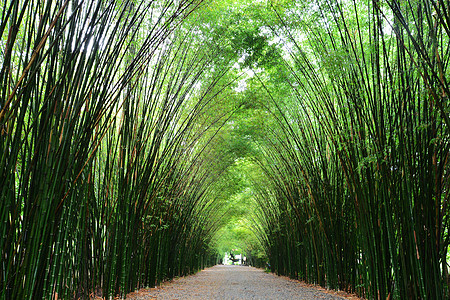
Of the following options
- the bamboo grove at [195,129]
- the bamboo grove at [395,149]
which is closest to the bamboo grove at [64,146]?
the bamboo grove at [195,129]

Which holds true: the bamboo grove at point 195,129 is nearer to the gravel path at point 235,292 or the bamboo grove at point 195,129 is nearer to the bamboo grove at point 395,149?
the bamboo grove at point 395,149

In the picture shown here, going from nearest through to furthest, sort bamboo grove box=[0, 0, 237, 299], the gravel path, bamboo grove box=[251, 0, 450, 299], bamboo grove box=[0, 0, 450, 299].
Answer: bamboo grove box=[0, 0, 237, 299] → bamboo grove box=[0, 0, 450, 299] → bamboo grove box=[251, 0, 450, 299] → the gravel path

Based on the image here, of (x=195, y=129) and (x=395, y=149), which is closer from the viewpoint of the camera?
(x=395, y=149)

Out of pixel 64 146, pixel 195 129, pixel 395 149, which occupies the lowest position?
pixel 64 146

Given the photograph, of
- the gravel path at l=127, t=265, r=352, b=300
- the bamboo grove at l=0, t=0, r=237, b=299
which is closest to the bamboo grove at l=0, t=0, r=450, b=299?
the bamboo grove at l=0, t=0, r=237, b=299

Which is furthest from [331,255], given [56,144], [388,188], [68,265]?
[56,144]

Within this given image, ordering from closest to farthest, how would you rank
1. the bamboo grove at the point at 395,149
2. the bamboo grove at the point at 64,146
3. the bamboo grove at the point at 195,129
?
the bamboo grove at the point at 64,146, the bamboo grove at the point at 195,129, the bamboo grove at the point at 395,149

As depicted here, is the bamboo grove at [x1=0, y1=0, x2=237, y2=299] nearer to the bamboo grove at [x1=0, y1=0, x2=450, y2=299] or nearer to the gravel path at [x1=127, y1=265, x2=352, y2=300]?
the bamboo grove at [x1=0, y1=0, x2=450, y2=299]

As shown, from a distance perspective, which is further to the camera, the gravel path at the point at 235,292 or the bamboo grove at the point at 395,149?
the gravel path at the point at 235,292

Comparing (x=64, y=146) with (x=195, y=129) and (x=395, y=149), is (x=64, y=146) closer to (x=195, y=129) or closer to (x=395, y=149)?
(x=395, y=149)

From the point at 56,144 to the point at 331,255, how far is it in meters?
4.51

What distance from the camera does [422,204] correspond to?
8.18ft

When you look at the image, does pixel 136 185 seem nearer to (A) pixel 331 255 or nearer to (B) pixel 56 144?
(B) pixel 56 144

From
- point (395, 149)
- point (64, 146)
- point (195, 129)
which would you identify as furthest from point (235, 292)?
point (64, 146)
